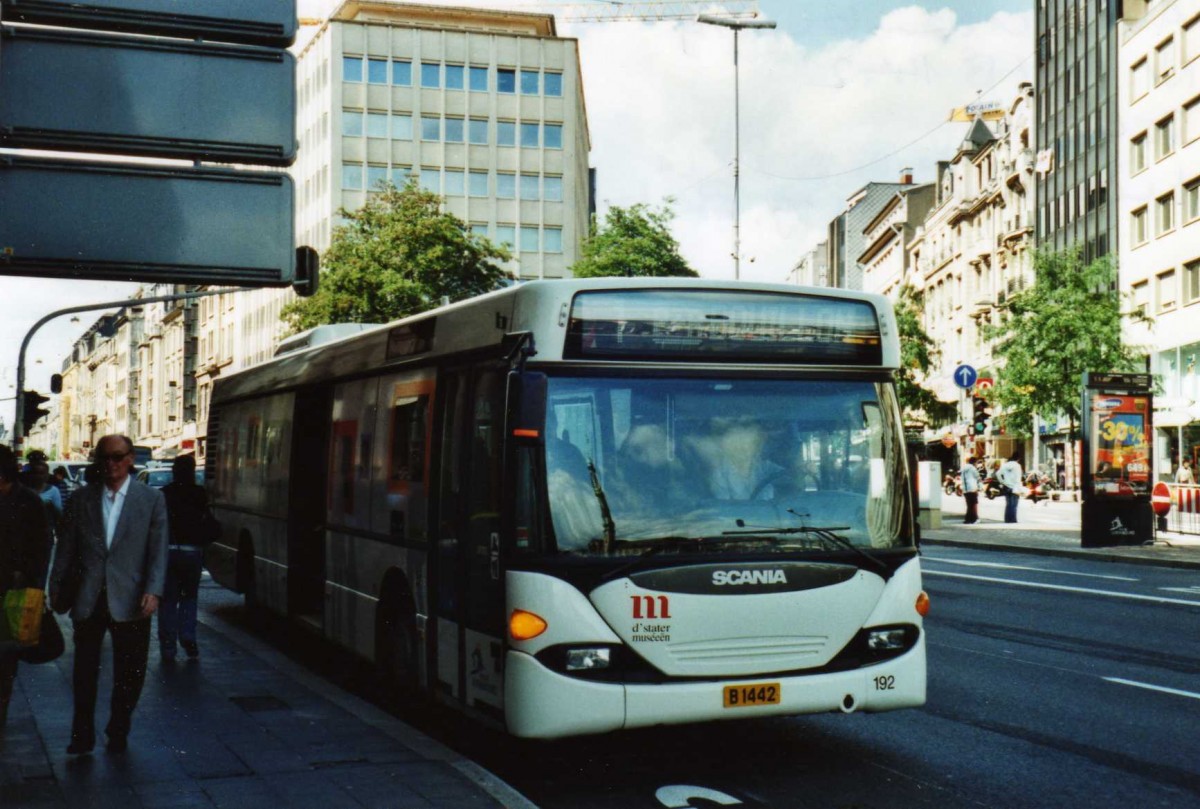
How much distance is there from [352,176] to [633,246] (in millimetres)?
25984

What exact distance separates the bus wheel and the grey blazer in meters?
1.97

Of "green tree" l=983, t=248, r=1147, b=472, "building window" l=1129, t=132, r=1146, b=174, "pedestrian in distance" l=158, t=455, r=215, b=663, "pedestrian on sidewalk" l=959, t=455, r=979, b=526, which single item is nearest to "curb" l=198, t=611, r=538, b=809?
"pedestrian in distance" l=158, t=455, r=215, b=663

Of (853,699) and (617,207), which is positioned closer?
(853,699)

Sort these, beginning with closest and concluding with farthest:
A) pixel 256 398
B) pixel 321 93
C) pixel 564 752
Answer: pixel 564 752
pixel 256 398
pixel 321 93

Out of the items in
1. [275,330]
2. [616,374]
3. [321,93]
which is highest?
[321,93]

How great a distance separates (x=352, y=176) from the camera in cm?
7512

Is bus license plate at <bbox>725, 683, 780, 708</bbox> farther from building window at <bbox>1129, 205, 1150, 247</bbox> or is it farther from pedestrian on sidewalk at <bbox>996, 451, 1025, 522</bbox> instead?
building window at <bbox>1129, 205, 1150, 247</bbox>

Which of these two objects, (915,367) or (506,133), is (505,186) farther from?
(915,367)

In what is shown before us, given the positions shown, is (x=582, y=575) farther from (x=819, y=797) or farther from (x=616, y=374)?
(x=819, y=797)

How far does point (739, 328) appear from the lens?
7867mm

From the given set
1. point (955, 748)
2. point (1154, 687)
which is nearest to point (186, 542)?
point (955, 748)

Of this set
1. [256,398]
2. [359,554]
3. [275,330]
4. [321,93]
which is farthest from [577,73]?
[359,554]

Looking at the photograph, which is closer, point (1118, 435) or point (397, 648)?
point (397, 648)

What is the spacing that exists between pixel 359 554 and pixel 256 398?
201 inches
